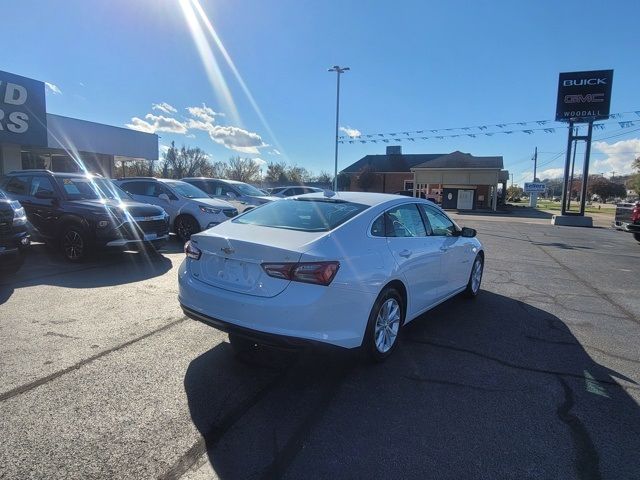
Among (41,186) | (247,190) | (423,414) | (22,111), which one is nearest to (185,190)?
(41,186)

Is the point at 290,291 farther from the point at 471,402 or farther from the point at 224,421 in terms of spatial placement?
the point at 471,402

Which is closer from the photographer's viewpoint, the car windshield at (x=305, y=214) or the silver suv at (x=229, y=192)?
the car windshield at (x=305, y=214)

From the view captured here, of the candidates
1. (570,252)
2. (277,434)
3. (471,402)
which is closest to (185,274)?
(277,434)

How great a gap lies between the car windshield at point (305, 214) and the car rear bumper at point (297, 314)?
0.72 metres

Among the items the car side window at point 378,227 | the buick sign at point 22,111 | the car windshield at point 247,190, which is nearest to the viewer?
the car side window at point 378,227

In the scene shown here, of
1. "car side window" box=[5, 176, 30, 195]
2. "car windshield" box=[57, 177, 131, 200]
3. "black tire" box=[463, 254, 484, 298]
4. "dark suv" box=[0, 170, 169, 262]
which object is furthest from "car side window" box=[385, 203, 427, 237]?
"car side window" box=[5, 176, 30, 195]

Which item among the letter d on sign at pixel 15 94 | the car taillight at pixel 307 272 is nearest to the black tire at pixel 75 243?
the car taillight at pixel 307 272

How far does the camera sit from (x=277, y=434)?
283cm

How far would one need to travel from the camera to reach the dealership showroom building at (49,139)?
17.0 meters

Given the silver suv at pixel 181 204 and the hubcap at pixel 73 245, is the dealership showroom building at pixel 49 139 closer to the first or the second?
the silver suv at pixel 181 204

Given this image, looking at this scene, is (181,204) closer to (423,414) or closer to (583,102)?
(423,414)

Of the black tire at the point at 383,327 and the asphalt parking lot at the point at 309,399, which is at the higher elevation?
the black tire at the point at 383,327

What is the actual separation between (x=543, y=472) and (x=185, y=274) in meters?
3.14

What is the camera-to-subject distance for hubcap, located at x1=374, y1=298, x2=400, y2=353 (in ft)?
12.7
